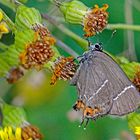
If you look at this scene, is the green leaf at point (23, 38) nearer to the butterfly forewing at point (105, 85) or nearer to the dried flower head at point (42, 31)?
the dried flower head at point (42, 31)

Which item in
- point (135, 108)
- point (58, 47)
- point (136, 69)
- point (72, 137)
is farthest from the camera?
point (72, 137)

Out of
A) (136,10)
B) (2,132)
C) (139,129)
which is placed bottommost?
(2,132)

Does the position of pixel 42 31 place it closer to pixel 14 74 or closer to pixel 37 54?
pixel 37 54

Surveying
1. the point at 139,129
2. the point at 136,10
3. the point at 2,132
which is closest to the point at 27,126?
the point at 2,132

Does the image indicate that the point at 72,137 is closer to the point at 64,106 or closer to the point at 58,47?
the point at 64,106

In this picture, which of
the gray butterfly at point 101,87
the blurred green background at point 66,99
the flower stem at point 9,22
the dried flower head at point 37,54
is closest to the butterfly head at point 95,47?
the gray butterfly at point 101,87

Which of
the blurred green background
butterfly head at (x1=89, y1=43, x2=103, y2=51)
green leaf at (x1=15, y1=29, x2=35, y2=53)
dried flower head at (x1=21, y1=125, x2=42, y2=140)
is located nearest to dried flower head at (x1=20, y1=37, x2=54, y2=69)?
green leaf at (x1=15, y1=29, x2=35, y2=53)

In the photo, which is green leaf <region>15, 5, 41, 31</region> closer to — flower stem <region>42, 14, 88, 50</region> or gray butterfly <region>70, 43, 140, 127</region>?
flower stem <region>42, 14, 88, 50</region>

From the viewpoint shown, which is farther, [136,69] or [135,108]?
[136,69]

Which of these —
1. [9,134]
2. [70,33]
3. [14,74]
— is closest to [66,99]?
[14,74]
